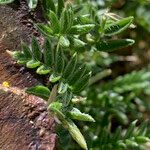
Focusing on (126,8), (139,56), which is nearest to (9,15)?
(126,8)

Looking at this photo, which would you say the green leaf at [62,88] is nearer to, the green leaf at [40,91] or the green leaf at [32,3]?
the green leaf at [40,91]

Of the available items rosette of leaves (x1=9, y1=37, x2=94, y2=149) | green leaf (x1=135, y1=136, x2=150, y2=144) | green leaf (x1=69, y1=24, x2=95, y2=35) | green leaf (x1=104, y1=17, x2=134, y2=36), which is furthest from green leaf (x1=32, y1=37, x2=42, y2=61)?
green leaf (x1=135, y1=136, x2=150, y2=144)

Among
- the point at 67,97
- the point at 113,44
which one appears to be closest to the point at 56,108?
the point at 67,97

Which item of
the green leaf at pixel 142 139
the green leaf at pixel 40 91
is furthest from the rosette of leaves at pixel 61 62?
the green leaf at pixel 142 139

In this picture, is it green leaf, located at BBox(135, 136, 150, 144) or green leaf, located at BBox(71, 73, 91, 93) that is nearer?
green leaf, located at BBox(71, 73, 91, 93)

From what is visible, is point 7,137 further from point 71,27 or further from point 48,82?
point 71,27

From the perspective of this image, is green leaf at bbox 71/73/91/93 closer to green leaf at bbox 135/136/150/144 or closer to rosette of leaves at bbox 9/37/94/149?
rosette of leaves at bbox 9/37/94/149

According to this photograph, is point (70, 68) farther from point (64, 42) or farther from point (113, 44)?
point (113, 44)
